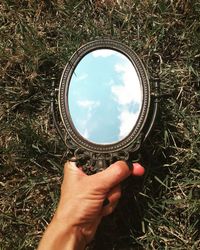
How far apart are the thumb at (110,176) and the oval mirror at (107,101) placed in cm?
10

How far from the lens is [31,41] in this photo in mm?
2760

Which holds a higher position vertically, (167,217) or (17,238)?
A: (167,217)

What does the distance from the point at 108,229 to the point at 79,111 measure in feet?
2.16

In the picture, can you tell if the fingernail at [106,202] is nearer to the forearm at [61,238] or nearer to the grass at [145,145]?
the forearm at [61,238]

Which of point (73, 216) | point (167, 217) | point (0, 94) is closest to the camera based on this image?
point (73, 216)

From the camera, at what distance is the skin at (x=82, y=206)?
2234 millimetres

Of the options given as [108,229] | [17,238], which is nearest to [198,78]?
[108,229]

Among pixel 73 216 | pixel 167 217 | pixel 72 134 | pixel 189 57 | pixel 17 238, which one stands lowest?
pixel 17 238

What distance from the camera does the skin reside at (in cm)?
223

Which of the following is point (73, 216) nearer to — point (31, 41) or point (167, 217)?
point (167, 217)

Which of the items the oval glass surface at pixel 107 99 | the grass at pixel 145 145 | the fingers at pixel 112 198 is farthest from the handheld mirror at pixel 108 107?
the grass at pixel 145 145

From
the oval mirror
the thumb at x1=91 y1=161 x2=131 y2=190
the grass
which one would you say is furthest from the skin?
the grass

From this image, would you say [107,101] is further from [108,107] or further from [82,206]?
[82,206]

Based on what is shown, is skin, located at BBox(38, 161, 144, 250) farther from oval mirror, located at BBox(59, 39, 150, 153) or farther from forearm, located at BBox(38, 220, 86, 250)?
oval mirror, located at BBox(59, 39, 150, 153)
